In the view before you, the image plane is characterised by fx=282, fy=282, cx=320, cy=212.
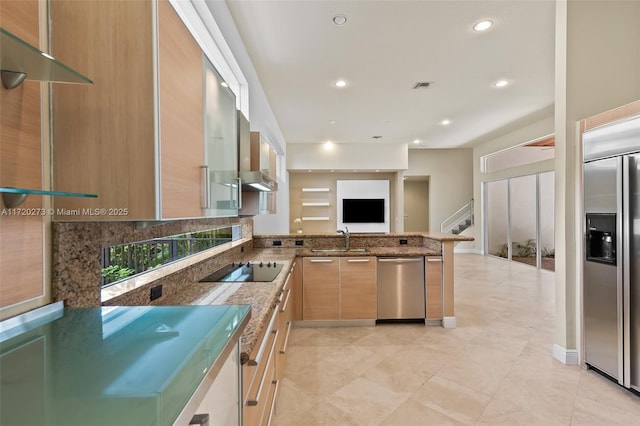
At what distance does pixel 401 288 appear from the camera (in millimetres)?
3385

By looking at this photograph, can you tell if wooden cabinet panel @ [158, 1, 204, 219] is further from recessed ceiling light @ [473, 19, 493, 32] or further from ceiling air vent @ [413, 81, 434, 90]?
ceiling air vent @ [413, 81, 434, 90]

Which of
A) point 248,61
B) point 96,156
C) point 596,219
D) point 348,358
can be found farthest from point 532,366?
point 248,61

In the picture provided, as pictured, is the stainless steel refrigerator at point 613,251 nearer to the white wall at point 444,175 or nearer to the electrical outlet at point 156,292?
the electrical outlet at point 156,292

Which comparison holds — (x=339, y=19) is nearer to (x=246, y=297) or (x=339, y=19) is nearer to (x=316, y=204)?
(x=246, y=297)

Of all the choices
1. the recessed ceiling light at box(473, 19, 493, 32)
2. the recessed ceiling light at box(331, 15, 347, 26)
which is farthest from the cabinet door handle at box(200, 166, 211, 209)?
the recessed ceiling light at box(473, 19, 493, 32)

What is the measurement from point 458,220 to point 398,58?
724 centimetres

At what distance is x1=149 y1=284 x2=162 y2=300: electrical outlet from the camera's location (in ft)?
4.78

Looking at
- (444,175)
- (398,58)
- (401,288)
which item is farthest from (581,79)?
(444,175)

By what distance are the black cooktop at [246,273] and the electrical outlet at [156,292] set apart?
1.62 feet

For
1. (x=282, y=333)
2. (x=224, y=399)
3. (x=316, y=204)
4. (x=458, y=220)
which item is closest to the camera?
(x=224, y=399)

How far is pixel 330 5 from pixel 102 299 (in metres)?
2.82

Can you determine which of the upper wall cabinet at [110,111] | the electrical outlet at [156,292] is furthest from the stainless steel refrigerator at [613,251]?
the electrical outlet at [156,292]

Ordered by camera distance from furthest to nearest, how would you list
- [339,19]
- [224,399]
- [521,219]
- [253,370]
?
[521,219]
[339,19]
[253,370]
[224,399]

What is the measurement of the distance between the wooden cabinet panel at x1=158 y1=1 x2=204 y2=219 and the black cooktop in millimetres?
915
